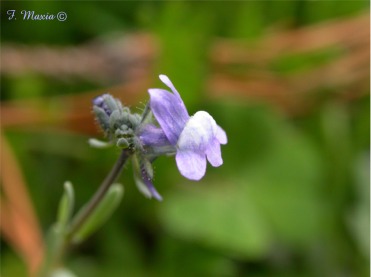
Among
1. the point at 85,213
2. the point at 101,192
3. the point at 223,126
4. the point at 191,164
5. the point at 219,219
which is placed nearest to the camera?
the point at 191,164

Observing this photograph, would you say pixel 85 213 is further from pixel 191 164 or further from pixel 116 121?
pixel 191 164

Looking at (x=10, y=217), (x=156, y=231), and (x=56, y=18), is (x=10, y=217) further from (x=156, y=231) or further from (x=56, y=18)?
(x=56, y=18)

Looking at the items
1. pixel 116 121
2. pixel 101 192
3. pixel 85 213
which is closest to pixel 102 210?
pixel 85 213

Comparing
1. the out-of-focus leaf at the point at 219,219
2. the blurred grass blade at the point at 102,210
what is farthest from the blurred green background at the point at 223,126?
the blurred grass blade at the point at 102,210

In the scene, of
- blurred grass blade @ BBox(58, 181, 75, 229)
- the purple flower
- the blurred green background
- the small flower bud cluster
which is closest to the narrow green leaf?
blurred grass blade @ BBox(58, 181, 75, 229)

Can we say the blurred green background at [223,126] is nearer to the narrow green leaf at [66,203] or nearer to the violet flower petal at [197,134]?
the narrow green leaf at [66,203]

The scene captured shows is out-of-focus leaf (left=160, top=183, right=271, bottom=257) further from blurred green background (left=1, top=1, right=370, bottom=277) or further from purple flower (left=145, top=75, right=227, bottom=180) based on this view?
purple flower (left=145, top=75, right=227, bottom=180)
